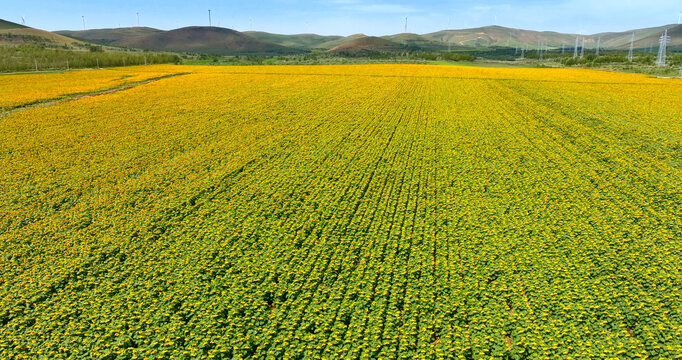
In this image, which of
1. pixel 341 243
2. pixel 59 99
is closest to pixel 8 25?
pixel 59 99

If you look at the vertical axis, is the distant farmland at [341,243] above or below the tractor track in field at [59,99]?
below

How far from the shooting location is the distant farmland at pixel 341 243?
7465mm

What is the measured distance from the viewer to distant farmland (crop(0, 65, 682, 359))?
7465mm

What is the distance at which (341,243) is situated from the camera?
10.8 meters

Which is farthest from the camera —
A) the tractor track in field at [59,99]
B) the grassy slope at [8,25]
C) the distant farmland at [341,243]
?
the grassy slope at [8,25]

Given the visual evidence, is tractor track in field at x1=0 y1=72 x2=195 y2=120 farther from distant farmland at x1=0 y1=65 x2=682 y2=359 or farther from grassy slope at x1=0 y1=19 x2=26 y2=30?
grassy slope at x1=0 y1=19 x2=26 y2=30

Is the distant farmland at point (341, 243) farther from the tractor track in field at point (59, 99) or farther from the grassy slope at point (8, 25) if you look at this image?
the grassy slope at point (8, 25)

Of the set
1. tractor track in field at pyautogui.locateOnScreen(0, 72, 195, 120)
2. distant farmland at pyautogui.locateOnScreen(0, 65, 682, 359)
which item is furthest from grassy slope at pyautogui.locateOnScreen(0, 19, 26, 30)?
distant farmland at pyautogui.locateOnScreen(0, 65, 682, 359)

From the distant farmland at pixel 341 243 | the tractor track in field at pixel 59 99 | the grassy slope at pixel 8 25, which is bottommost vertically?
the distant farmland at pixel 341 243

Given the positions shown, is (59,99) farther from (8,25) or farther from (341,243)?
(8,25)

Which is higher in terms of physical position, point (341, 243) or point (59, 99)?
point (59, 99)

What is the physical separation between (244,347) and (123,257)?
5454 mm

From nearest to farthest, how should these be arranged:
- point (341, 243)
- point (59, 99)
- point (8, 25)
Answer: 1. point (341, 243)
2. point (59, 99)
3. point (8, 25)

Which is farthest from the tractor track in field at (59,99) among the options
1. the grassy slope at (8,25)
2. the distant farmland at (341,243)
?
the grassy slope at (8,25)
